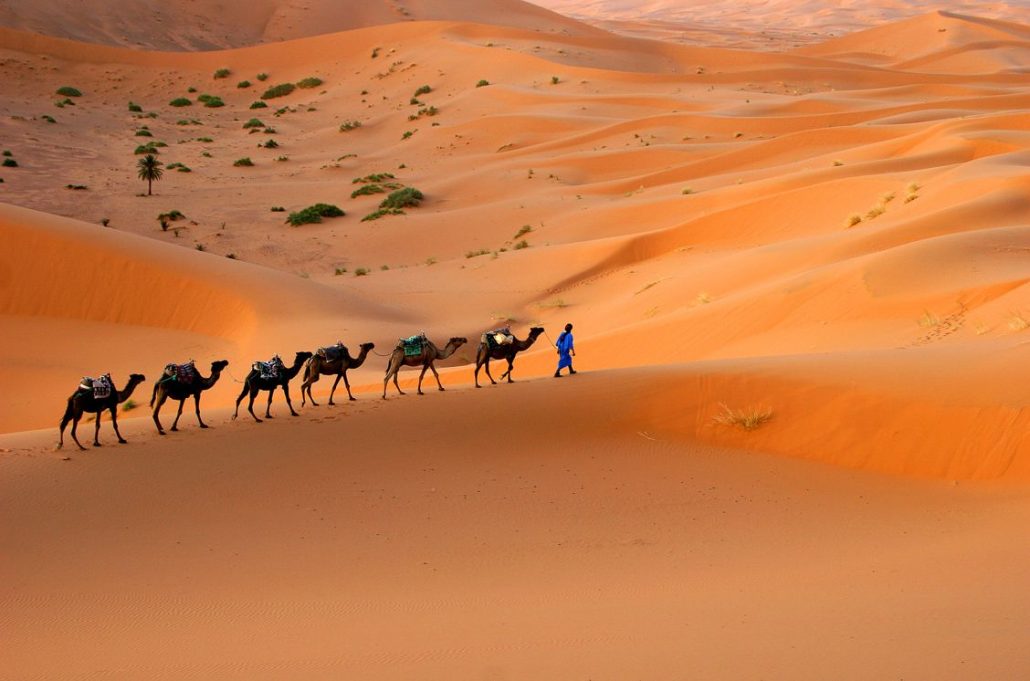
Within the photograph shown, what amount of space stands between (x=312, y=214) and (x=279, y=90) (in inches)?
1417

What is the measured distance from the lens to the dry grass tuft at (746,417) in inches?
436

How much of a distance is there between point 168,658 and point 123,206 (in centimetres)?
3710

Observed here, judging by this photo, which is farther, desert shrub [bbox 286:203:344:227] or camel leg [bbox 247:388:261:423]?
desert shrub [bbox 286:203:344:227]

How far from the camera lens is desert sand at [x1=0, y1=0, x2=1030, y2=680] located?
696 centimetres

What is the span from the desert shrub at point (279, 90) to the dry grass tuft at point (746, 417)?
65.7 meters

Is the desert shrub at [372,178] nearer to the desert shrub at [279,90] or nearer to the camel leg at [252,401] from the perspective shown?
the desert shrub at [279,90]

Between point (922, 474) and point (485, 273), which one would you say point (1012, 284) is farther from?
point (485, 273)

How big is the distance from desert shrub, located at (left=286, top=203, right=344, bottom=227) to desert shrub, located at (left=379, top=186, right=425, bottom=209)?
1.97 metres

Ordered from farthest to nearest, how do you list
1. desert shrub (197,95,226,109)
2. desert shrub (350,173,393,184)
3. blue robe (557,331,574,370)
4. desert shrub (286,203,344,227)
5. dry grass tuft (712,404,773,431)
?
desert shrub (197,95,226,109), desert shrub (350,173,393,184), desert shrub (286,203,344,227), blue robe (557,331,574,370), dry grass tuft (712,404,773,431)

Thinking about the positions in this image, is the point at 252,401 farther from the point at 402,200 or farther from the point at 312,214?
the point at 402,200

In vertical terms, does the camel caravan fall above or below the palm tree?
below

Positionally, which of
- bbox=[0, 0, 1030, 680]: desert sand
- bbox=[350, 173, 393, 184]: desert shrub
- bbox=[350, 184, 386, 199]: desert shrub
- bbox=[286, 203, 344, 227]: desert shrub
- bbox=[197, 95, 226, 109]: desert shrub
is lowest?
bbox=[0, 0, 1030, 680]: desert sand

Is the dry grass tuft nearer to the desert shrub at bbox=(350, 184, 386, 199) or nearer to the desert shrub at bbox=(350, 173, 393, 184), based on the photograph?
the desert shrub at bbox=(350, 184, 386, 199)

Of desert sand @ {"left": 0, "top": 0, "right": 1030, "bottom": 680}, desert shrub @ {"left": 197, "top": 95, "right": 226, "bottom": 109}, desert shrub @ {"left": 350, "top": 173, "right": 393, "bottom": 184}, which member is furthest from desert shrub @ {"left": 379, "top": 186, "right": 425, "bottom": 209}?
desert shrub @ {"left": 197, "top": 95, "right": 226, "bottom": 109}
